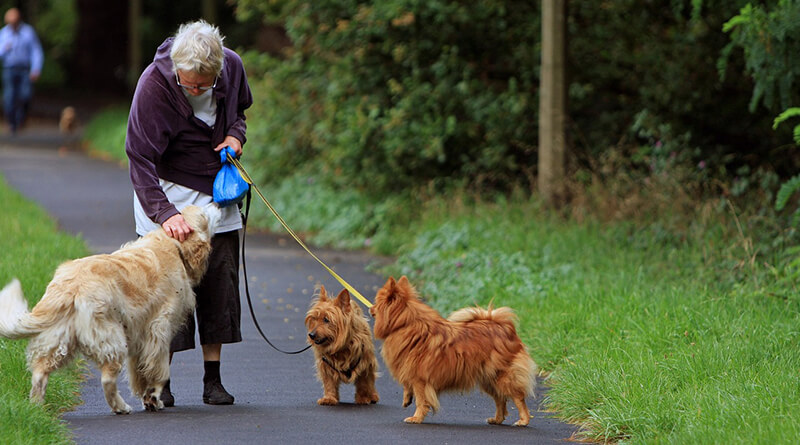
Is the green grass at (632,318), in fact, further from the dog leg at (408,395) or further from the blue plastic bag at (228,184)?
the blue plastic bag at (228,184)

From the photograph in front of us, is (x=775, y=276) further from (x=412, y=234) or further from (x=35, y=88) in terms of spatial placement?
(x=35, y=88)

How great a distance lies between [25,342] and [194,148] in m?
1.83

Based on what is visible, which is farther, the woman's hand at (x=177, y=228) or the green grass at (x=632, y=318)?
the woman's hand at (x=177, y=228)

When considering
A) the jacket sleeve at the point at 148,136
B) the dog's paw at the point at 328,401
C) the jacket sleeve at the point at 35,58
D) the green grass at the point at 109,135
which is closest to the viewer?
the jacket sleeve at the point at 148,136

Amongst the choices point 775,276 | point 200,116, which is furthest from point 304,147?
Result: point 200,116

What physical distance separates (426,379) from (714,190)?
7.21m

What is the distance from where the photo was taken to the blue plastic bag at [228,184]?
651cm

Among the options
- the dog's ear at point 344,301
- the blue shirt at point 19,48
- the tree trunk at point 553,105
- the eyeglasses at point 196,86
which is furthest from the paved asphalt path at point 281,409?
the blue shirt at point 19,48

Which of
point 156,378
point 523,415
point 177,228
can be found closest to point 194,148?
point 177,228

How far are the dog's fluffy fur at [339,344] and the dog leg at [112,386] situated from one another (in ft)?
3.70

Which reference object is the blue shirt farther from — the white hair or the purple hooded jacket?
the white hair

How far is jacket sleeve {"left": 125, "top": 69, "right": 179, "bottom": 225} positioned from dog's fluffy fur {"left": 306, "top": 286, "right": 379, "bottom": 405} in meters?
1.05

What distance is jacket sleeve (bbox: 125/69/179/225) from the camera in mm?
6363

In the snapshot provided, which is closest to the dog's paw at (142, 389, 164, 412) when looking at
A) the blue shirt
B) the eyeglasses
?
the eyeglasses
